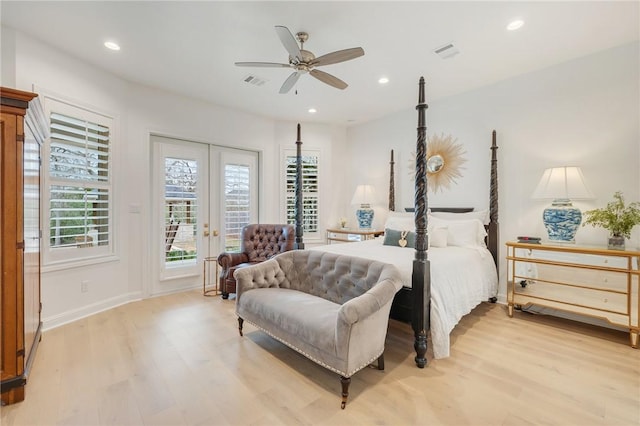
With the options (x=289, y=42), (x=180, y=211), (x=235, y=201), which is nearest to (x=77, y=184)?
(x=180, y=211)

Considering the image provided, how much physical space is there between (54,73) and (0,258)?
7.69 feet

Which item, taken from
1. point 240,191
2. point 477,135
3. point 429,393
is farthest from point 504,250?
point 240,191

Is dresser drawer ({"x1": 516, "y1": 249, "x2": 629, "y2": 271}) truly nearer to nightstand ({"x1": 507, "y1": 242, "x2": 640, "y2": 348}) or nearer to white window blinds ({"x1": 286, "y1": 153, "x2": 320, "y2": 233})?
nightstand ({"x1": 507, "y1": 242, "x2": 640, "y2": 348})

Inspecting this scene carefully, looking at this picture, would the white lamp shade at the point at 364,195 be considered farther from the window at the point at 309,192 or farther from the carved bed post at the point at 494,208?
the carved bed post at the point at 494,208

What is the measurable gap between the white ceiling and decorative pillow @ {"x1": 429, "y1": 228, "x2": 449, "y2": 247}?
198 centimetres

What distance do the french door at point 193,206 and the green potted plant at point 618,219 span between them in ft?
15.5

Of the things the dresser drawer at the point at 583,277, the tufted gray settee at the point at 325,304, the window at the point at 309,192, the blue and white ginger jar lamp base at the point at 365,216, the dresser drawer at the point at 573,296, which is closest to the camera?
the tufted gray settee at the point at 325,304

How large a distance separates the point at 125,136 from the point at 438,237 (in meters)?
4.29

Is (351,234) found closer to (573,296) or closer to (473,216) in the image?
(473,216)

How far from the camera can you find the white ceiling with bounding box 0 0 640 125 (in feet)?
7.91

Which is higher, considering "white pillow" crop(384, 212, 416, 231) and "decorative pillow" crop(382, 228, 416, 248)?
"white pillow" crop(384, 212, 416, 231)

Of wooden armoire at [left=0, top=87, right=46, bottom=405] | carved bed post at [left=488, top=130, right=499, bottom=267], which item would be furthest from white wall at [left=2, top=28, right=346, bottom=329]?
carved bed post at [left=488, top=130, right=499, bottom=267]

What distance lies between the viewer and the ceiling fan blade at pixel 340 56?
7.56ft

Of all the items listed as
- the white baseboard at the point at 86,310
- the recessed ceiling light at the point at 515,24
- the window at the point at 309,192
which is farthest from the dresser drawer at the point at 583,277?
the white baseboard at the point at 86,310
